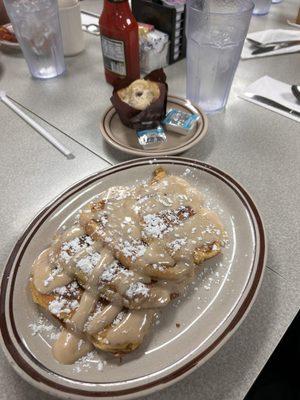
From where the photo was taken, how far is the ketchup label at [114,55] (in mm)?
1008

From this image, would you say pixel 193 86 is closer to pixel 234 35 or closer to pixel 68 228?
pixel 234 35

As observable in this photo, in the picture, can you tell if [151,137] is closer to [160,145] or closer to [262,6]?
[160,145]

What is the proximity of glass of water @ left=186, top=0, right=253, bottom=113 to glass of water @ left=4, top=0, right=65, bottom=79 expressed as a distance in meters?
0.49

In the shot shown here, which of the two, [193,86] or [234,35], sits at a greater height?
[234,35]

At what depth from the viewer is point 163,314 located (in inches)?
21.5

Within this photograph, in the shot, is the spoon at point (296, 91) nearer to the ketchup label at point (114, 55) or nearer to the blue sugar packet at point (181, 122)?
the blue sugar packet at point (181, 122)

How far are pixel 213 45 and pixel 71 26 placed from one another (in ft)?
2.01

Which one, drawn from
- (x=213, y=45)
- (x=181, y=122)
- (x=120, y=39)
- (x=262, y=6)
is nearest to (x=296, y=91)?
(x=213, y=45)

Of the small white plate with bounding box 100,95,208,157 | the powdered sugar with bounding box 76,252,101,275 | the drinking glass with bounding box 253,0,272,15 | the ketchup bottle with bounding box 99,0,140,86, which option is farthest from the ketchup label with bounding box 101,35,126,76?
the drinking glass with bounding box 253,0,272,15

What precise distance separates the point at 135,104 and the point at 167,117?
3.9 inches

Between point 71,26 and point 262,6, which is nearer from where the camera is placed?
point 71,26

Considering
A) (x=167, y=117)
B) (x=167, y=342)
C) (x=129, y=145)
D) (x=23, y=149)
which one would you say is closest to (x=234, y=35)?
(x=167, y=117)

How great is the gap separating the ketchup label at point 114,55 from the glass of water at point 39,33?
0.78 feet

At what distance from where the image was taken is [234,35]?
3.06ft
